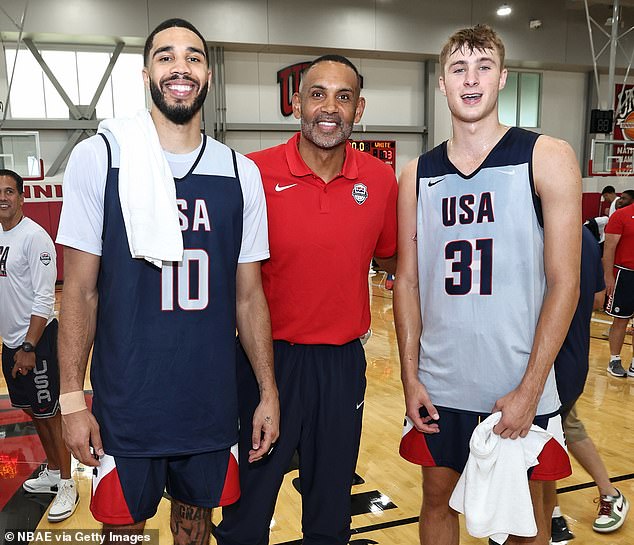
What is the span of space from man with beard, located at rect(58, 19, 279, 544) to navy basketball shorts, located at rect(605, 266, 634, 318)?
17.8 feet

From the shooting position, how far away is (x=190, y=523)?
2023 mm

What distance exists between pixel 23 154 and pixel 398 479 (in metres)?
10.4

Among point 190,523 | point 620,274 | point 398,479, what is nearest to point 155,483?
point 190,523

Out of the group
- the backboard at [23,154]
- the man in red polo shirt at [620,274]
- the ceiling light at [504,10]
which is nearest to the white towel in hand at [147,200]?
the man in red polo shirt at [620,274]

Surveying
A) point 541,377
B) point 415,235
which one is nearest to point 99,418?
point 415,235

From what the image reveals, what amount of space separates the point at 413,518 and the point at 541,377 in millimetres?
1737

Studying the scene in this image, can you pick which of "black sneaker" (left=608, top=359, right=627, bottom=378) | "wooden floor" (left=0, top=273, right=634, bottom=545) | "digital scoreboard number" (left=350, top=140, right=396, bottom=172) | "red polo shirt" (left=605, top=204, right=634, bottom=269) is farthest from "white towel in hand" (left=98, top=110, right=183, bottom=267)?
"digital scoreboard number" (left=350, top=140, right=396, bottom=172)

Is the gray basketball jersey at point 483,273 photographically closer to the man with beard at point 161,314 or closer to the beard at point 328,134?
the beard at point 328,134

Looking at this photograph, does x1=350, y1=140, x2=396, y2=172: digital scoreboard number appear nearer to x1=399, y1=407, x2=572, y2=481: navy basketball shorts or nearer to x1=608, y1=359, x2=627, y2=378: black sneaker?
x1=608, y1=359, x2=627, y2=378: black sneaker

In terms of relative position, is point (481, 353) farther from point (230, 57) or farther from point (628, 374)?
point (230, 57)

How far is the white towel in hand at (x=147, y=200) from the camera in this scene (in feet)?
5.88

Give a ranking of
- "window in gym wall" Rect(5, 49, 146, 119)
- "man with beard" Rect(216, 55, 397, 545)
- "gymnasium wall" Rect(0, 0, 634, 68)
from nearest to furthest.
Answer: "man with beard" Rect(216, 55, 397, 545) < "gymnasium wall" Rect(0, 0, 634, 68) < "window in gym wall" Rect(5, 49, 146, 119)

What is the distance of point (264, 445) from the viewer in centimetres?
212

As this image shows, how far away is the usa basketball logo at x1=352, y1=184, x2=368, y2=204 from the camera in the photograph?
2395 millimetres
